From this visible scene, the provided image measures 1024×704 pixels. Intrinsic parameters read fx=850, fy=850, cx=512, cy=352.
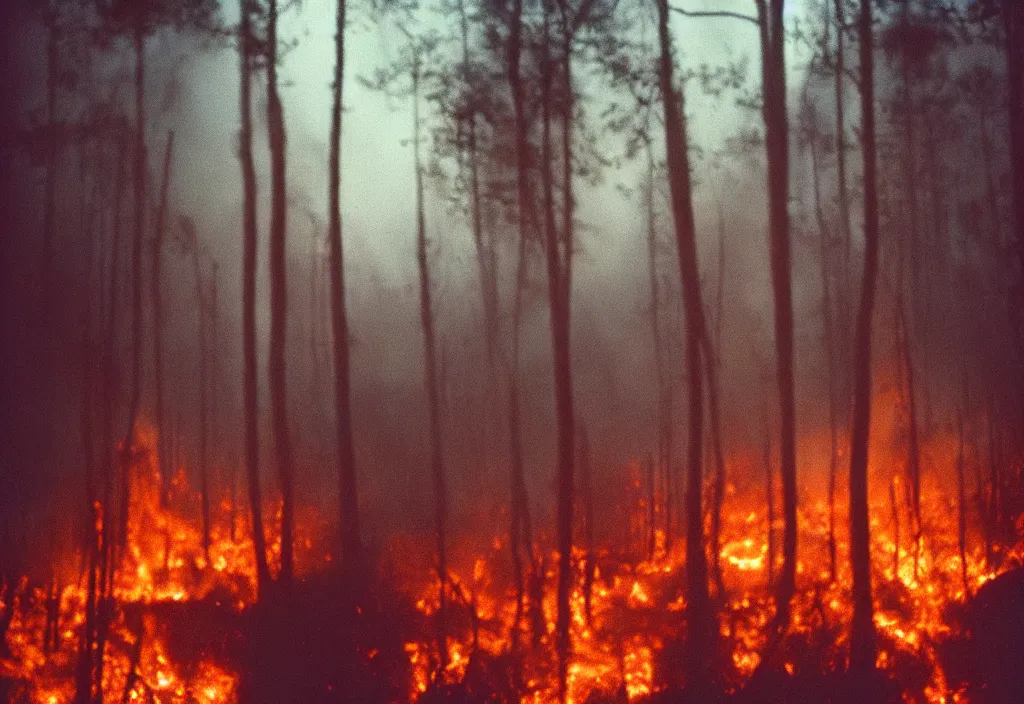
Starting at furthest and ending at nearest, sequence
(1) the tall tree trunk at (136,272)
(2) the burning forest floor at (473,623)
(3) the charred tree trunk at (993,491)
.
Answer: (3) the charred tree trunk at (993,491), (1) the tall tree trunk at (136,272), (2) the burning forest floor at (473,623)

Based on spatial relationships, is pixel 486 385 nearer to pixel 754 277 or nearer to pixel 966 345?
pixel 754 277

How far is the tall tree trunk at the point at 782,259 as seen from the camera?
4.47 metres

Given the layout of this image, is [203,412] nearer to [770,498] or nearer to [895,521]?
[770,498]

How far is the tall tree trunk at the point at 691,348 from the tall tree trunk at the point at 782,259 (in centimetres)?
42

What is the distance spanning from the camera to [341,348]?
15.0ft

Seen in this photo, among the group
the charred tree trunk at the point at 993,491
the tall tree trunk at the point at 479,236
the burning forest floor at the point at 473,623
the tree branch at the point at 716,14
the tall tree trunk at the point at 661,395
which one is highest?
the tree branch at the point at 716,14

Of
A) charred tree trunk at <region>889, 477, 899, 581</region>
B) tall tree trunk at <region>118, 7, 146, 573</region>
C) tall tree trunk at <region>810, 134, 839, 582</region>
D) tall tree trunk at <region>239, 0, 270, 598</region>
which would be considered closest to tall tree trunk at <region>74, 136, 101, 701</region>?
tall tree trunk at <region>118, 7, 146, 573</region>

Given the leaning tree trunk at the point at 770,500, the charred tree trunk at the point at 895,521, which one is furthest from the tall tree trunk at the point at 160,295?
the charred tree trunk at the point at 895,521

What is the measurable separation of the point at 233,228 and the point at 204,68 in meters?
0.92

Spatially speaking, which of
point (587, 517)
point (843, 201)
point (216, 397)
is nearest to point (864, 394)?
point (843, 201)

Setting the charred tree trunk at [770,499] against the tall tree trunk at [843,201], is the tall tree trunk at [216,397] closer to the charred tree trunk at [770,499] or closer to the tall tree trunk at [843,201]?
the charred tree trunk at [770,499]

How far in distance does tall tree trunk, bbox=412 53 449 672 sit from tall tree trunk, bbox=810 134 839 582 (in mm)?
2049

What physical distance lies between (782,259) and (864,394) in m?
0.85

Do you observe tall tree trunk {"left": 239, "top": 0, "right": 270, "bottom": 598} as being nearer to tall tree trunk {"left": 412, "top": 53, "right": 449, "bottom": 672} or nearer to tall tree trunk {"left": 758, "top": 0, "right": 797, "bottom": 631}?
tall tree trunk {"left": 412, "top": 53, "right": 449, "bottom": 672}
